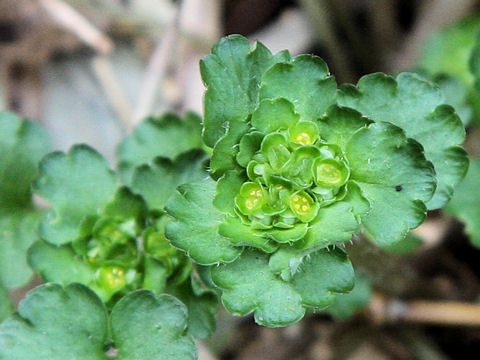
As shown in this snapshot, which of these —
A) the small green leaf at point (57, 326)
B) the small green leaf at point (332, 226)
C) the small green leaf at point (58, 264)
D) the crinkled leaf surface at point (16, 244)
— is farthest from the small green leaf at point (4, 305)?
the small green leaf at point (332, 226)

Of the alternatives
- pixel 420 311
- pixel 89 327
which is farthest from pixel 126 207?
pixel 420 311

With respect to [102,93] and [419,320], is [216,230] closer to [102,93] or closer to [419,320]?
[419,320]

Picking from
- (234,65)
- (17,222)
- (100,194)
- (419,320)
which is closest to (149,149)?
(100,194)

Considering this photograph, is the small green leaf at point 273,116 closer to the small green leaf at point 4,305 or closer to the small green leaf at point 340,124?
the small green leaf at point 340,124

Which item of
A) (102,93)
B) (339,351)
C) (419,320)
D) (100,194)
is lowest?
(339,351)

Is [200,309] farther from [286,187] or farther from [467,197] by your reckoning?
[467,197]

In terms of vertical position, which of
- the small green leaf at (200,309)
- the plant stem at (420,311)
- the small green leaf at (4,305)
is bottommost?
the plant stem at (420,311)
